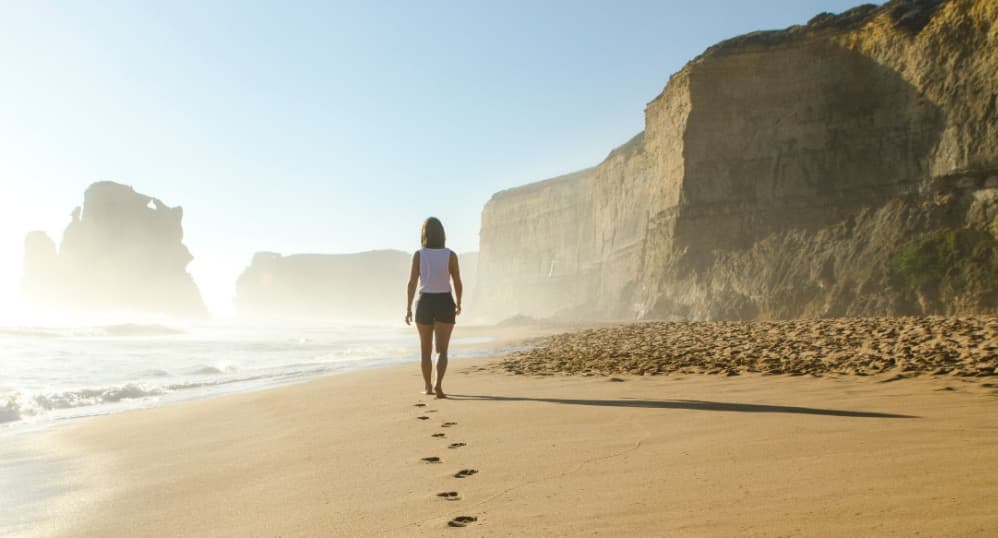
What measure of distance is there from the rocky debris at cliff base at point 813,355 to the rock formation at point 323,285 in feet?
514

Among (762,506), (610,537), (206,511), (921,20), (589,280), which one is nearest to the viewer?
(610,537)

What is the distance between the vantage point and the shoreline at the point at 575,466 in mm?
2070

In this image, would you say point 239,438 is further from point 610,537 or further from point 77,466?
point 610,537

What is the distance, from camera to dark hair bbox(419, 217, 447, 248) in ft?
21.0

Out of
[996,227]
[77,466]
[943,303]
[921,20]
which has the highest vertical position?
[921,20]

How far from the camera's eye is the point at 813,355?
721cm

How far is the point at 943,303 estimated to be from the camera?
19.0 m

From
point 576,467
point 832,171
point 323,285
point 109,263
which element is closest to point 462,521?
point 576,467

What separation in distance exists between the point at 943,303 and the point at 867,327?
1229 cm

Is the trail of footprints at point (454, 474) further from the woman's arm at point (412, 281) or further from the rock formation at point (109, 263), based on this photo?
the rock formation at point (109, 263)

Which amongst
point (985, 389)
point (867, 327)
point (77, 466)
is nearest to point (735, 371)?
point (985, 389)

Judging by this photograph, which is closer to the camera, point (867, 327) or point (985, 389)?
point (985, 389)

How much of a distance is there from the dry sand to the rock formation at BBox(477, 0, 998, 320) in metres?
18.6

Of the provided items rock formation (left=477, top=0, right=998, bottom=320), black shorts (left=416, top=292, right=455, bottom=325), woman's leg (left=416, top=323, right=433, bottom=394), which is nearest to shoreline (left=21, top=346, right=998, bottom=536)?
woman's leg (left=416, top=323, right=433, bottom=394)
